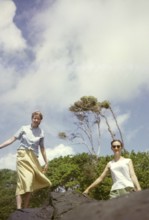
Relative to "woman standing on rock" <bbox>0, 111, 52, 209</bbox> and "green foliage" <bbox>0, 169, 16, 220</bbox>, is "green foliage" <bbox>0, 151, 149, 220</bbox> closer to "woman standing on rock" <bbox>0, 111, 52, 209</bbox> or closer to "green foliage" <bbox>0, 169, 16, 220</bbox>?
"green foliage" <bbox>0, 169, 16, 220</bbox>

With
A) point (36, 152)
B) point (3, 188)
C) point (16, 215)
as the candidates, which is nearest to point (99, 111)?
point (3, 188)

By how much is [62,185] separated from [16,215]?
27877 millimetres

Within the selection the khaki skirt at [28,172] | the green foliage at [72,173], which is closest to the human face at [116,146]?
the khaki skirt at [28,172]

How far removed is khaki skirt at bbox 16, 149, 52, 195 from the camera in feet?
22.6

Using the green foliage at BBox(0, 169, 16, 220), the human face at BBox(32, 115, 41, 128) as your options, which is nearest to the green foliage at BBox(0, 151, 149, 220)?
the green foliage at BBox(0, 169, 16, 220)

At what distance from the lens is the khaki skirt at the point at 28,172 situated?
22.6ft

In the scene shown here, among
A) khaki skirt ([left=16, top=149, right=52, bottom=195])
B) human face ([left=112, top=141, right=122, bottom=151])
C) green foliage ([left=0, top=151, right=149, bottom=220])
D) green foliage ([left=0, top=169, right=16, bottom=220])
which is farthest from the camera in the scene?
green foliage ([left=0, top=169, right=16, bottom=220])

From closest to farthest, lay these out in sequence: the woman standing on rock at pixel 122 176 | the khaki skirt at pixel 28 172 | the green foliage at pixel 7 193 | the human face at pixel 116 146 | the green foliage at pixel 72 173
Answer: the woman standing on rock at pixel 122 176 → the human face at pixel 116 146 → the khaki skirt at pixel 28 172 → the green foliage at pixel 72 173 → the green foliage at pixel 7 193

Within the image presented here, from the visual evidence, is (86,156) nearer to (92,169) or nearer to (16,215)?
(92,169)

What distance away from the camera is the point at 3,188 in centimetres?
3719

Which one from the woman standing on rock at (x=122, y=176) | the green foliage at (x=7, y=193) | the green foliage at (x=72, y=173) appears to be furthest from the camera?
the green foliage at (x=7, y=193)

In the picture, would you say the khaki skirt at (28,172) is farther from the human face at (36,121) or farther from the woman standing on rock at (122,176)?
the woman standing on rock at (122,176)

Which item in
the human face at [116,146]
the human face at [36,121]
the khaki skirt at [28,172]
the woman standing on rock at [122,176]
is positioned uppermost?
the human face at [36,121]

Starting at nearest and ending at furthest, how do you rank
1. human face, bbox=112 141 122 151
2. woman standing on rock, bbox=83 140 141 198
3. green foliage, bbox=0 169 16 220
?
woman standing on rock, bbox=83 140 141 198, human face, bbox=112 141 122 151, green foliage, bbox=0 169 16 220
